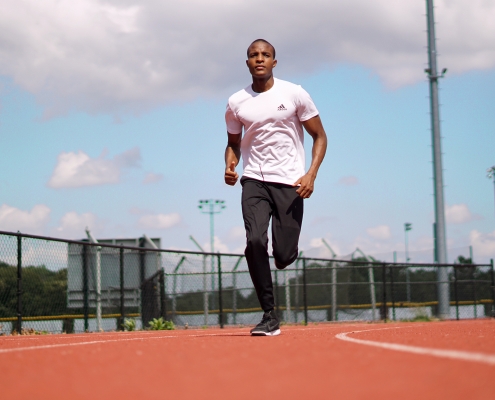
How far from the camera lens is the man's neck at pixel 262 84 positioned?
247 inches

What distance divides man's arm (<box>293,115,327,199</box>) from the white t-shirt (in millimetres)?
64

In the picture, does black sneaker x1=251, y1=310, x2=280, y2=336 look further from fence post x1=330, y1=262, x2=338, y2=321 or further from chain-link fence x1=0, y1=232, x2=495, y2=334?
fence post x1=330, y1=262, x2=338, y2=321

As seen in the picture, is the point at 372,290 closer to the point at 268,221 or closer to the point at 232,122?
the point at 232,122

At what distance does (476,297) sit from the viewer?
22.9 meters

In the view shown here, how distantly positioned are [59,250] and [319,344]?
9500 mm

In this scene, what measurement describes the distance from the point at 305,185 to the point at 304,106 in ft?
2.17

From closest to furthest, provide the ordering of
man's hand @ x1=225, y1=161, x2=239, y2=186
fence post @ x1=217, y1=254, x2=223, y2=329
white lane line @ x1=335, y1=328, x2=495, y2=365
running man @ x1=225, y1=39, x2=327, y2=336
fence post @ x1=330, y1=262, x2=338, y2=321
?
white lane line @ x1=335, y1=328, x2=495, y2=365
running man @ x1=225, y1=39, x2=327, y2=336
man's hand @ x1=225, y1=161, x2=239, y2=186
fence post @ x1=217, y1=254, x2=223, y2=329
fence post @ x1=330, y1=262, x2=338, y2=321

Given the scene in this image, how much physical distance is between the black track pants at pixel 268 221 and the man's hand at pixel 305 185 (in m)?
0.08

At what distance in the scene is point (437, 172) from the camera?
20750 millimetres

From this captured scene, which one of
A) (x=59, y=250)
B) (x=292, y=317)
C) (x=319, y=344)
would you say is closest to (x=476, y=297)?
(x=292, y=317)

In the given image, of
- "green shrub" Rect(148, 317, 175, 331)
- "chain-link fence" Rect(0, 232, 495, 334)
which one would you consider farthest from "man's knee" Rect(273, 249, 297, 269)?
"green shrub" Rect(148, 317, 175, 331)

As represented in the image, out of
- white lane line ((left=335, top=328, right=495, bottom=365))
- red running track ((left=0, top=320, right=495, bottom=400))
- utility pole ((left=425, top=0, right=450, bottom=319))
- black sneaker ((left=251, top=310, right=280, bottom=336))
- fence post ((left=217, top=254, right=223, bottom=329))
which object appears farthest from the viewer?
utility pole ((left=425, top=0, right=450, bottom=319))

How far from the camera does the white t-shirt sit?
20.1ft

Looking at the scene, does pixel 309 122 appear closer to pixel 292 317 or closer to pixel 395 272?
pixel 292 317
